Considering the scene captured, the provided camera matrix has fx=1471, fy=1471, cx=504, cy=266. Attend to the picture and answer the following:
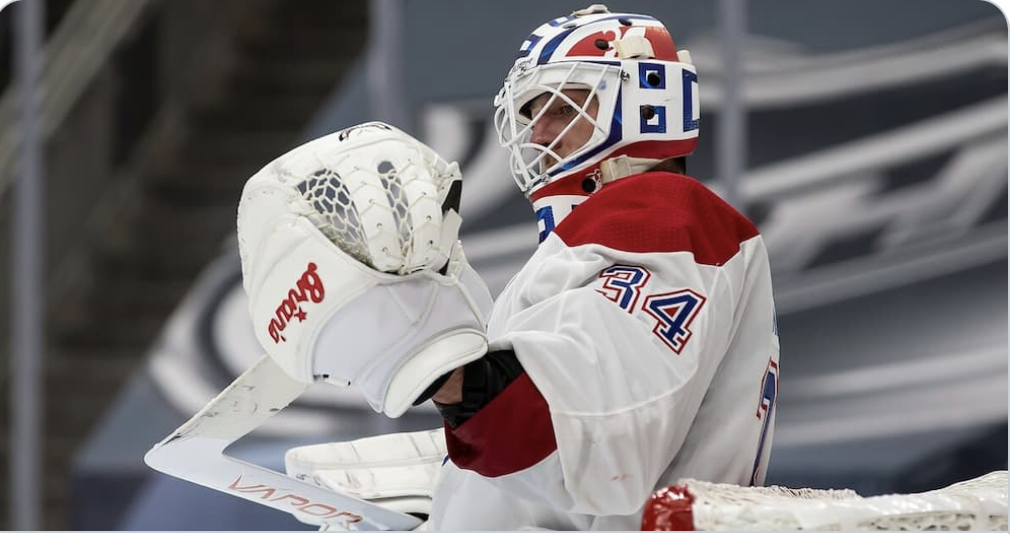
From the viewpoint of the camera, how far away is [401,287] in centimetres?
127

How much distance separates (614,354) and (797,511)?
23cm

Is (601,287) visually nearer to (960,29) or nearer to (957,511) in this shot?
(957,511)

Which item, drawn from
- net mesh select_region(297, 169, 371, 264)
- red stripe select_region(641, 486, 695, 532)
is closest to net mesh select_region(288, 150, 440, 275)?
net mesh select_region(297, 169, 371, 264)

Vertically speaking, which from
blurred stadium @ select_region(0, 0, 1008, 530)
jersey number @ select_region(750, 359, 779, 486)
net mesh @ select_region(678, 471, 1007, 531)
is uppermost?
net mesh @ select_region(678, 471, 1007, 531)

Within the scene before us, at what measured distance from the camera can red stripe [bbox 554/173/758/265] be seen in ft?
4.71

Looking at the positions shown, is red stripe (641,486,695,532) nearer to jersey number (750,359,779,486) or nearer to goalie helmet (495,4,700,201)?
jersey number (750,359,779,486)

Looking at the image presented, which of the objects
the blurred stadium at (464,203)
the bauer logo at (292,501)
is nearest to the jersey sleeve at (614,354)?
the bauer logo at (292,501)

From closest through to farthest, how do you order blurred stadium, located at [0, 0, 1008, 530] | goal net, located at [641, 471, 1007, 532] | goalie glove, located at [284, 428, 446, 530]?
1. goal net, located at [641, 471, 1007, 532]
2. goalie glove, located at [284, 428, 446, 530]
3. blurred stadium, located at [0, 0, 1008, 530]

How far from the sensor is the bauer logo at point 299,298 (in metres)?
1.26

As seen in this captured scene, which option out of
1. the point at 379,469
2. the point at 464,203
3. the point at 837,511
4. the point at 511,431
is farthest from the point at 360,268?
the point at 464,203

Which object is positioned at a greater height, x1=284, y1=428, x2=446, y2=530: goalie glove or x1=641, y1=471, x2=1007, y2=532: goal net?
x1=641, y1=471, x2=1007, y2=532: goal net

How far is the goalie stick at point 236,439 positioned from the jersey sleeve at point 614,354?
192mm

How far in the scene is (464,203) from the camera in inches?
180

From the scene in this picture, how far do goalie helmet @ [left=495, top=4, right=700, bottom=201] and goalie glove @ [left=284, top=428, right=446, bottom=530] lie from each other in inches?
14.7
